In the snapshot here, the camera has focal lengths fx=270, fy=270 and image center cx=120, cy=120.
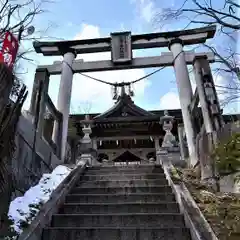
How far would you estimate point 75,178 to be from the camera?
6324 millimetres

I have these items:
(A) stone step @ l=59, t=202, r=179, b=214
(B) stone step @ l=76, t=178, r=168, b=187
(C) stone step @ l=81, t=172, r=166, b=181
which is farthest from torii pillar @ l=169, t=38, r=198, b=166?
(A) stone step @ l=59, t=202, r=179, b=214

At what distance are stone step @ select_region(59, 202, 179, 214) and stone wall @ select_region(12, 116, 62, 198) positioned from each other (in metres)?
1.00

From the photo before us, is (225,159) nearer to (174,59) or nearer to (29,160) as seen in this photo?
(29,160)

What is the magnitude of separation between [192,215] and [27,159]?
362 centimetres

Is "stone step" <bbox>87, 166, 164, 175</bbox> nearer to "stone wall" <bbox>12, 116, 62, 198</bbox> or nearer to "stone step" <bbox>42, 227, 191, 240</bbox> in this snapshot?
"stone wall" <bbox>12, 116, 62, 198</bbox>

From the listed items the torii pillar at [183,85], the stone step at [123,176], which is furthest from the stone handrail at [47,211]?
the torii pillar at [183,85]

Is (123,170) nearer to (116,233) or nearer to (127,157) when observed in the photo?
(116,233)

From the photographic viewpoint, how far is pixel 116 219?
449 cm

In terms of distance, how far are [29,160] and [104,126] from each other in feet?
29.8

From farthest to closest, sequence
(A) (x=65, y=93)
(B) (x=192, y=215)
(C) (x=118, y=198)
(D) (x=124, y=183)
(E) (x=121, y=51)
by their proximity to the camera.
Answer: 1. (E) (x=121, y=51)
2. (A) (x=65, y=93)
3. (D) (x=124, y=183)
4. (C) (x=118, y=198)
5. (B) (x=192, y=215)

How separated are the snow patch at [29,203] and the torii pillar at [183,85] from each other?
450 cm

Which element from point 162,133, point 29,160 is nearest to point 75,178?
point 29,160

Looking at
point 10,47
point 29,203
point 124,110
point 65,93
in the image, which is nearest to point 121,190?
point 29,203

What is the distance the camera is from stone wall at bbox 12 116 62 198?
5.09 metres
